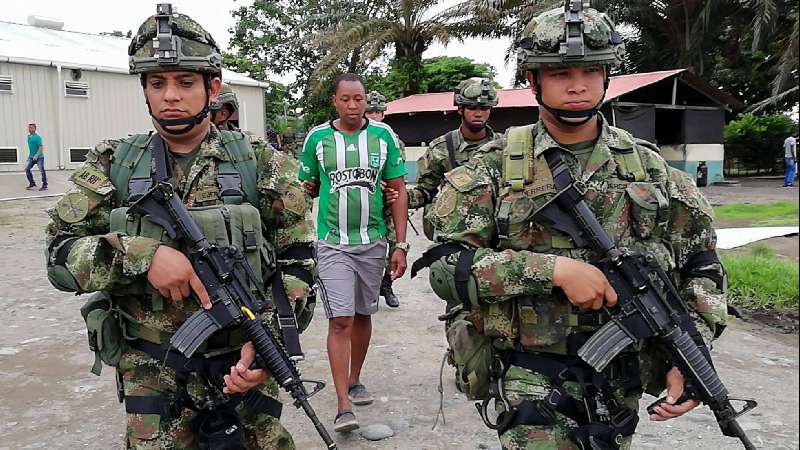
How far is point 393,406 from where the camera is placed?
3.98 meters

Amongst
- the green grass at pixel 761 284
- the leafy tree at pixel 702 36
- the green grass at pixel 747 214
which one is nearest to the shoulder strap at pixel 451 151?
the green grass at pixel 761 284

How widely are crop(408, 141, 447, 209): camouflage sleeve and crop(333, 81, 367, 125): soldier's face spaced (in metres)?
0.64

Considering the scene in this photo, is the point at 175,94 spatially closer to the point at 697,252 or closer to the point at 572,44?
the point at 572,44

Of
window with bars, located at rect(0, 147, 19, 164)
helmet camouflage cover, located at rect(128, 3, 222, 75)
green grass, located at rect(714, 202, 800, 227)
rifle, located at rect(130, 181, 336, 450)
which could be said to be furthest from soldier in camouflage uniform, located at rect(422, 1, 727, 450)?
window with bars, located at rect(0, 147, 19, 164)

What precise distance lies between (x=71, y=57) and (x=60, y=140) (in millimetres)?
2274

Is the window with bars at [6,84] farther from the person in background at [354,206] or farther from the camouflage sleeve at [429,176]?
the camouflage sleeve at [429,176]

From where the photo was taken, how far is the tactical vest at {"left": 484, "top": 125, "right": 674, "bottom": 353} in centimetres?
207

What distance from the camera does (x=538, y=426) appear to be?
6.72ft

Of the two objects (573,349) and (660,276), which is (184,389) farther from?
(660,276)

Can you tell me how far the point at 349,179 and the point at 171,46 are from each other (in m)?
1.77

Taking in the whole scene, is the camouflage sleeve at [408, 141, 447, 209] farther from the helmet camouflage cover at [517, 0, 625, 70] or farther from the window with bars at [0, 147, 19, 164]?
the window with bars at [0, 147, 19, 164]

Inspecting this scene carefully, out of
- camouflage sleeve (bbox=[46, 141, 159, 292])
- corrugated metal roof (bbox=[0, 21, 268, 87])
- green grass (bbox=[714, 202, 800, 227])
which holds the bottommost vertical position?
green grass (bbox=[714, 202, 800, 227])

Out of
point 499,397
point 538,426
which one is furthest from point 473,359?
point 538,426

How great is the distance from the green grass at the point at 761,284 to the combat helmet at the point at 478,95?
10.6 ft
